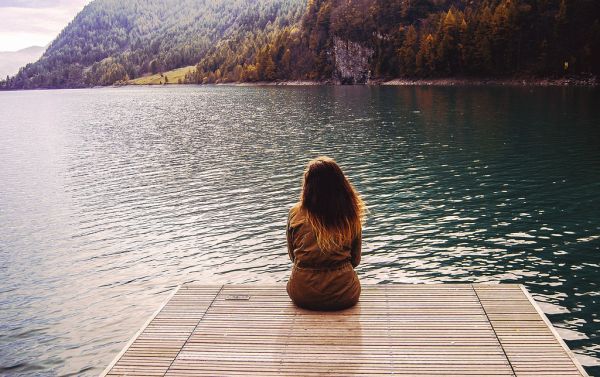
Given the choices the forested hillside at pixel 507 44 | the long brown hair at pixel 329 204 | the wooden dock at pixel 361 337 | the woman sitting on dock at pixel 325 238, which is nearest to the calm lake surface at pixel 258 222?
the wooden dock at pixel 361 337

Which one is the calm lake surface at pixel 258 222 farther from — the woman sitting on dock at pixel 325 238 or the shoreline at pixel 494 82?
the shoreline at pixel 494 82

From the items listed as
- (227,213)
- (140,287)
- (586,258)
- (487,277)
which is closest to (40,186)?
(227,213)

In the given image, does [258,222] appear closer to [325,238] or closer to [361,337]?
[325,238]

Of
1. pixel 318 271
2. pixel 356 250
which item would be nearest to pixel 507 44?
pixel 356 250

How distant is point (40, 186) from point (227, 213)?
19373 millimetres

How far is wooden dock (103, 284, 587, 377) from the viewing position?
8.69m

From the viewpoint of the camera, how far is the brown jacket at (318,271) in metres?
9.97

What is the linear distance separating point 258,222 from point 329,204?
56.3 feet

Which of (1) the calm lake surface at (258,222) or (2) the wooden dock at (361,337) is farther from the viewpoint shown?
(1) the calm lake surface at (258,222)

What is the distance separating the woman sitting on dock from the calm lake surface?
700cm

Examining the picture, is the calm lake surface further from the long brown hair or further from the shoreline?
the shoreline

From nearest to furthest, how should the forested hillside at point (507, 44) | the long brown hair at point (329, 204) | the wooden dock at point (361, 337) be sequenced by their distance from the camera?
the wooden dock at point (361, 337), the long brown hair at point (329, 204), the forested hillside at point (507, 44)

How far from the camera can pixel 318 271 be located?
400 inches

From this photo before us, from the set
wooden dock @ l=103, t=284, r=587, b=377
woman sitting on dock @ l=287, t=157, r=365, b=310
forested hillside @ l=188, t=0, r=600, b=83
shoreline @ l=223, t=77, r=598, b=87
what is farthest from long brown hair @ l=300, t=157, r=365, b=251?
forested hillside @ l=188, t=0, r=600, b=83
